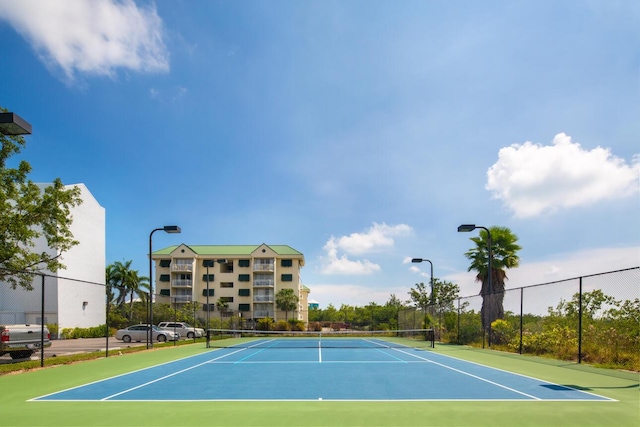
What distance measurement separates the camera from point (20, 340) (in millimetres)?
16125

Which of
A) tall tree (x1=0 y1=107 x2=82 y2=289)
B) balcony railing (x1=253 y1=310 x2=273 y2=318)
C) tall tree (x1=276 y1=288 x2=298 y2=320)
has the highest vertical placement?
tall tree (x1=0 y1=107 x2=82 y2=289)

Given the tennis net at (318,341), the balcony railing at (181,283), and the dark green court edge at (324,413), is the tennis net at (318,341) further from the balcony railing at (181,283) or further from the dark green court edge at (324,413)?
the balcony railing at (181,283)

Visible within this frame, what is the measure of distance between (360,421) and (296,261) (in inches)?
2492

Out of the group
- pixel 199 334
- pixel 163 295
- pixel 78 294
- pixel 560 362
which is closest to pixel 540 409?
pixel 560 362

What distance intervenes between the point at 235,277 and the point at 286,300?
863 cm

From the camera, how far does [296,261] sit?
230 ft

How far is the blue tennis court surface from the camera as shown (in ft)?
29.7

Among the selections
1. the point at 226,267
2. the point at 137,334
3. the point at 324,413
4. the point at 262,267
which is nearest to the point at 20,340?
the point at 324,413

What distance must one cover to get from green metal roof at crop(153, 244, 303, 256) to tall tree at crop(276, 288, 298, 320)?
560 centimetres

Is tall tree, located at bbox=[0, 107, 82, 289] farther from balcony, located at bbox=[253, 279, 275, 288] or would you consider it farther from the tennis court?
balcony, located at bbox=[253, 279, 275, 288]

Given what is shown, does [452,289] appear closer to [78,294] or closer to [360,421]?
[78,294]

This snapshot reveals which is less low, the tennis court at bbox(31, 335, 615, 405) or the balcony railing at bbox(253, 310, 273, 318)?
the tennis court at bbox(31, 335, 615, 405)

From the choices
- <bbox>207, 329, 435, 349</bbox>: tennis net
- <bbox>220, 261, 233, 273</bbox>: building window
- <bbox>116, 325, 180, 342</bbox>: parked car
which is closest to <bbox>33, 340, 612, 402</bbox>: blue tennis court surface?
<bbox>207, 329, 435, 349</bbox>: tennis net

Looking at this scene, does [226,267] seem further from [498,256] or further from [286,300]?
[498,256]
